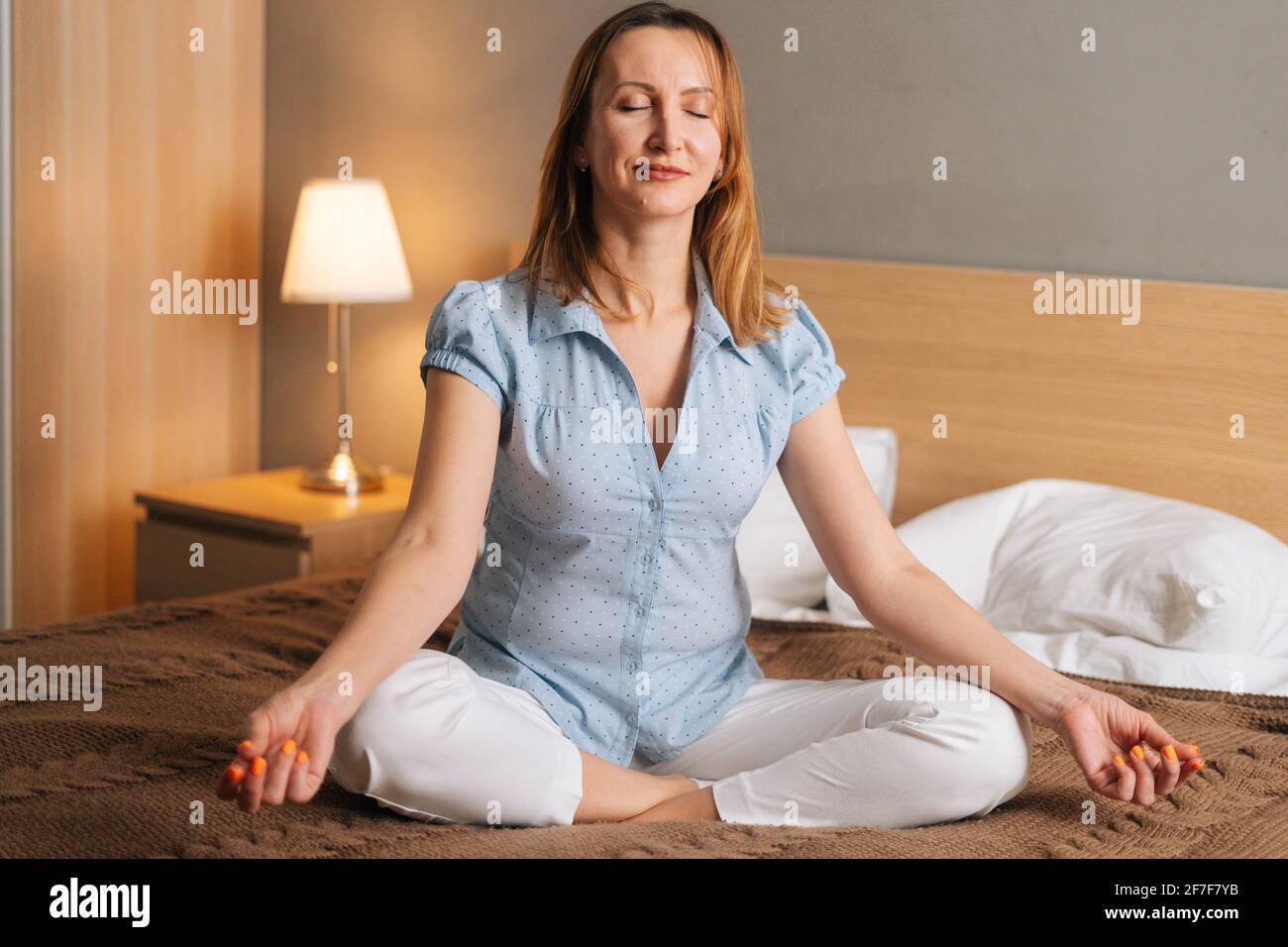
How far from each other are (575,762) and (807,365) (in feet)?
1.74

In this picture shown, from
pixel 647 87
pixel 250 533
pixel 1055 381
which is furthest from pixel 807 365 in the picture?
pixel 250 533

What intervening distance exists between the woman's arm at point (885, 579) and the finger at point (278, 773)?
2.11 feet

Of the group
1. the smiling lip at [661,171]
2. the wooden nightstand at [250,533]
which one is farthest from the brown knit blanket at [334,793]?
the wooden nightstand at [250,533]

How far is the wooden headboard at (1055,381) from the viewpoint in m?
2.28

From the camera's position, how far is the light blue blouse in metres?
1.53

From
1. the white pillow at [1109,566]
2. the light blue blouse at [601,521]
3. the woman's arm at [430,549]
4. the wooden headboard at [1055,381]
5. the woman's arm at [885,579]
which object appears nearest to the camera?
the woman's arm at [430,549]

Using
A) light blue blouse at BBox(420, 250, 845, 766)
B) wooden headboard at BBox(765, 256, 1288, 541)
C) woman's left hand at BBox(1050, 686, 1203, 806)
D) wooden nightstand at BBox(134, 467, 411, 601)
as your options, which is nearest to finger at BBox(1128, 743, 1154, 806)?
woman's left hand at BBox(1050, 686, 1203, 806)

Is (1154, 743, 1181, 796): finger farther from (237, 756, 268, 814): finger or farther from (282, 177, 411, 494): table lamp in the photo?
(282, 177, 411, 494): table lamp

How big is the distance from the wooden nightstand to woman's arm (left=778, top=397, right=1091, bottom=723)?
1458 millimetres

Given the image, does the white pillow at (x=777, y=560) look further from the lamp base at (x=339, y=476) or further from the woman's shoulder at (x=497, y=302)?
the lamp base at (x=339, y=476)

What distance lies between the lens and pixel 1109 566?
6.75 feet

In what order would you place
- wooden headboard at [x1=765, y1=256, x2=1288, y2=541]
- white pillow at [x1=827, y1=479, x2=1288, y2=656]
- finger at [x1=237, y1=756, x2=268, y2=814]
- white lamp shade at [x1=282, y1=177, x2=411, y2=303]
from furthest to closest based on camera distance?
1. white lamp shade at [x1=282, y1=177, x2=411, y2=303]
2. wooden headboard at [x1=765, y1=256, x2=1288, y2=541]
3. white pillow at [x1=827, y1=479, x2=1288, y2=656]
4. finger at [x1=237, y1=756, x2=268, y2=814]
